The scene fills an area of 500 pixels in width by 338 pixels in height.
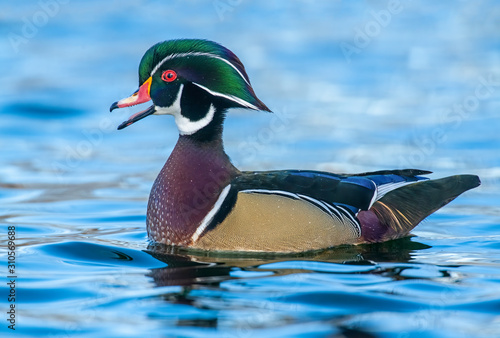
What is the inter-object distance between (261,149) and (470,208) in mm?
3359

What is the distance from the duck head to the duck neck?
16cm

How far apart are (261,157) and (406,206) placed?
374 cm

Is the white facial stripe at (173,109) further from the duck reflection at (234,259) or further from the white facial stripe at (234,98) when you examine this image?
the duck reflection at (234,259)

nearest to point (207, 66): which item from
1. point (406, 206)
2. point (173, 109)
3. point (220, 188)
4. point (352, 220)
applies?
point (173, 109)

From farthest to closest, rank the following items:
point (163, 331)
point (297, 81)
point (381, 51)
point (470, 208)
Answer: point (381, 51)
point (297, 81)
point (470, 208)
point (163, 331)

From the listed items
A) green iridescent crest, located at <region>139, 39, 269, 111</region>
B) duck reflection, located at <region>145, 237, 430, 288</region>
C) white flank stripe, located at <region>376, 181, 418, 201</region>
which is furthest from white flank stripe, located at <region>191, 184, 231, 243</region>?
white flank stripe, located at <region>376, 181, 418, 201</region>

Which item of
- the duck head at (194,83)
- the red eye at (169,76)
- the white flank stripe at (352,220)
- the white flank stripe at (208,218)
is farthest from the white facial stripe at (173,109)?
the white flank stripe at (352,220)

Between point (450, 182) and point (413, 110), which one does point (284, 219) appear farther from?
point (413, 110)

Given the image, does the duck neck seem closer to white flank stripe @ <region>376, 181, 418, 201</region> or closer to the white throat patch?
the white throat patch

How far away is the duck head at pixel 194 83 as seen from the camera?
701 cm

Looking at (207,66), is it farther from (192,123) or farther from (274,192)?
(274,192)

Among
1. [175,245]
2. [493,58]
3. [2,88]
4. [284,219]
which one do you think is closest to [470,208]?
[284,219]

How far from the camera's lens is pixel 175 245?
7059 millimetres

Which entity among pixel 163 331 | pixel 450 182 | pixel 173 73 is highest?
pixel 173 73
